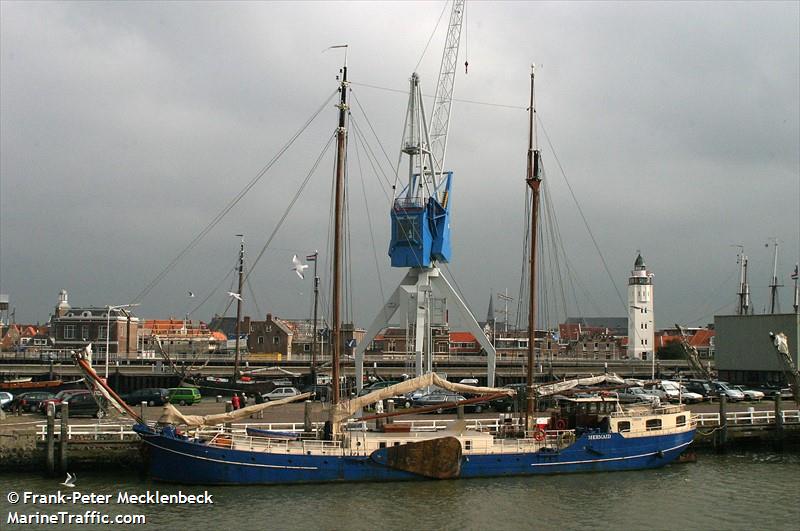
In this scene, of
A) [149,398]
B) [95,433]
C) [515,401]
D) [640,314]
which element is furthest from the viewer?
[640,314]

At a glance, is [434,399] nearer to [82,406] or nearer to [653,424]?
[653,424]

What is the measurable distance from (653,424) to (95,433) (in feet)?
76.8

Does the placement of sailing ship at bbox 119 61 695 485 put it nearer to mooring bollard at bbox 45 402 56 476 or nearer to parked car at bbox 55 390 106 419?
mooring bollard at bbox 45 402 56 476

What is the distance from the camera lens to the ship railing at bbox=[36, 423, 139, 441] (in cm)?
3459

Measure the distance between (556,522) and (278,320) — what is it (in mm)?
106522

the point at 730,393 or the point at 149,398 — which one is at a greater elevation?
the point at 730,393

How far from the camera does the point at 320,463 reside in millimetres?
32125

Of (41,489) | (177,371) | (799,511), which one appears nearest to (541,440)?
(799,511)

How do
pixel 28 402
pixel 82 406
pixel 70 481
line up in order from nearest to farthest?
pixel 70 481, pixel 82 406, pixel 28 402

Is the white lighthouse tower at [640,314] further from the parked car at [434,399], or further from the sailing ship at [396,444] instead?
the sailing ship at [396,444]

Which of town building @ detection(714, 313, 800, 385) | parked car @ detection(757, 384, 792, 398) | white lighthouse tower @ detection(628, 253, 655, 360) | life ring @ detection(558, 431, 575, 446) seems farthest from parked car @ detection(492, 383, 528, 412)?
white lighthouse tower @ detection(628, 253, 655, 360)

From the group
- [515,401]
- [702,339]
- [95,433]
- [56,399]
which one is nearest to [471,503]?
[515,401]

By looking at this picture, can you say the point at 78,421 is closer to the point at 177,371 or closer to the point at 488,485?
the point at 488,485

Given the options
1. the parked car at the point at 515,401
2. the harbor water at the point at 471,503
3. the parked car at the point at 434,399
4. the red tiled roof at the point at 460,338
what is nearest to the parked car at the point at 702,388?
the parked car at the point at 515,401
